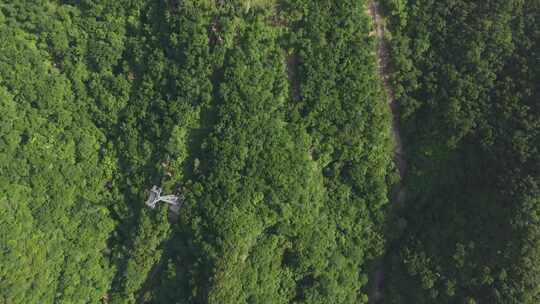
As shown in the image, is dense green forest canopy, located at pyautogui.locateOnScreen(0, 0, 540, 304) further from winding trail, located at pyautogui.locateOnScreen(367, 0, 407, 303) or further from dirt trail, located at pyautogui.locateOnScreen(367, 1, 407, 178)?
dirt trail, located at pyautogui.locateOnScreen(367, 1, 407, 178)

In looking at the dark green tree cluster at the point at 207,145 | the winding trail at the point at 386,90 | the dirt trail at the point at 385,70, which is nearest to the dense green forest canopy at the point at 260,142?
the dark green tree cluster at the point at 207,145

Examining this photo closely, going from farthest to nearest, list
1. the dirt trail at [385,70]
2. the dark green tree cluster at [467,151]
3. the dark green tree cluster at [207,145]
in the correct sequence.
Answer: the dirt trail at [385,70] → the dark green tree cluster at [207,145] → the dark green tree cluster at [467,151]

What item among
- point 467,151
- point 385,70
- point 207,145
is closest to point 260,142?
point 207,145

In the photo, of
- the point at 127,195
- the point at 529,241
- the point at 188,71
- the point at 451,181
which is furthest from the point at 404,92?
the point at 127,195

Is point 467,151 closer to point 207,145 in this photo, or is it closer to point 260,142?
point 260,142

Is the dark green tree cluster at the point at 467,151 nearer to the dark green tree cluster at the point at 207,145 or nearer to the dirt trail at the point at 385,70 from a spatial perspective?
the dirt trail at the point at 385,70

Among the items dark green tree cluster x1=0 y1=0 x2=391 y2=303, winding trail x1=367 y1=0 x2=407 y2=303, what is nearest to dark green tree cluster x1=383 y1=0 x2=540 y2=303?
winding trail x1=367 y1=0 x2=407 y2=303

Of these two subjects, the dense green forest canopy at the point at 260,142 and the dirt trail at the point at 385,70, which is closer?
the dense green forest canopy at the point at 260,142
